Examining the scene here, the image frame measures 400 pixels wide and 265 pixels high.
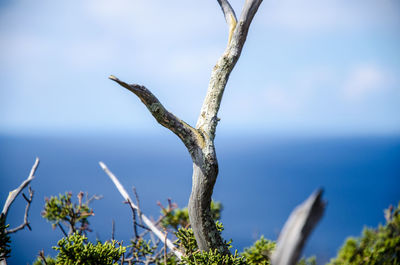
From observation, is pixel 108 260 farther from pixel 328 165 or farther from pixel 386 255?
pixel 328 165

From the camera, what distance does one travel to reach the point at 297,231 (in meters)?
1.61

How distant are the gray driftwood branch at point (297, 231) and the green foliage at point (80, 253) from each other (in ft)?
6.43

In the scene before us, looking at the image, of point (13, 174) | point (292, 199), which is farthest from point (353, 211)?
point (13, 174)

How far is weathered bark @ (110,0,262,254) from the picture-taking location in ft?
9.27

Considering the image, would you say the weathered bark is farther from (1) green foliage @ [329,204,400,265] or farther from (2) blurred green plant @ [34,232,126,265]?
(1) green foliage @ [329,204,400,265]

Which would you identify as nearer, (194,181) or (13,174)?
(194,181)

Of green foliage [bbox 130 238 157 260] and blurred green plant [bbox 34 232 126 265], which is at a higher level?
green foliage [bbox 130 238 157 260]

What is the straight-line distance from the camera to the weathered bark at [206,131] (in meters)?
2.83

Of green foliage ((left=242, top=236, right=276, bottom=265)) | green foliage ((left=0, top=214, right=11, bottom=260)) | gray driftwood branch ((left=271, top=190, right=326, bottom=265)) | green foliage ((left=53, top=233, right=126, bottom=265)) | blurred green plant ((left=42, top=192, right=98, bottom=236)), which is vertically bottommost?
gray driftwood branch ((left=271, top=190, right=326, bottom=265))

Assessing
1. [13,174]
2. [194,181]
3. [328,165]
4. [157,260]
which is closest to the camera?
[194,181]

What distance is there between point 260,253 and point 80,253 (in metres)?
2.14

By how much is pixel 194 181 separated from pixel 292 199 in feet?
221

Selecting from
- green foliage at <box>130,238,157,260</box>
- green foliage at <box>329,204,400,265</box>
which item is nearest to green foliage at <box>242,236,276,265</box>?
green foliage at <box>329,204,400,265</box>

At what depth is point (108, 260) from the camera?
3021 mm
